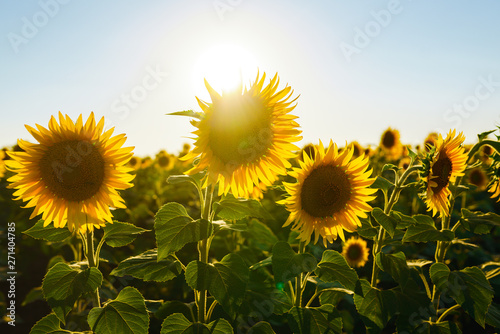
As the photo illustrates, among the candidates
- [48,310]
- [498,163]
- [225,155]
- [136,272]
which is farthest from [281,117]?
[48,310]

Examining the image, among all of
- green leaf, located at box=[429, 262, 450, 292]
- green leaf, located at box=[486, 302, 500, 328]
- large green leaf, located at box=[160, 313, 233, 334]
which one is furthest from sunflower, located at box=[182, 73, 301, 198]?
green leaf, located at box=[486, 302, 500, 328]

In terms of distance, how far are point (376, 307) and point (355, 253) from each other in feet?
7.81

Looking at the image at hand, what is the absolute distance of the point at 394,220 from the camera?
2.44 metres

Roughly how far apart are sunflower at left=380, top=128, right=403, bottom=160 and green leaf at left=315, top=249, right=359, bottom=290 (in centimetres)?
783

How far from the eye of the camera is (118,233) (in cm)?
236

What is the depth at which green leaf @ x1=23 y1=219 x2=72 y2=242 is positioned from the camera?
2268 mm

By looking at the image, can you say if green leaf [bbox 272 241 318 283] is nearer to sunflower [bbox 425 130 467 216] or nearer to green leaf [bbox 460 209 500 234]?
sunflower [bbox 425 130 467 216]

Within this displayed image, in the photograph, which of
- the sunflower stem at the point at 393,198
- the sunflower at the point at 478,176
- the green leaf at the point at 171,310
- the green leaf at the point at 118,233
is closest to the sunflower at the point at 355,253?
the sunflower stem at the point at 393,198

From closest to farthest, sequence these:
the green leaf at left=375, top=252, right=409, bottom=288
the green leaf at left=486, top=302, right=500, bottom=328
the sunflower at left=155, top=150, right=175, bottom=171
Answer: the green leaf at left=375, top=252, right=409, bottom=288 → the green leaf at left=486, top=302, right=500, bottom=328 → the sunflower at left=155, top=150, right=175, bottom=171

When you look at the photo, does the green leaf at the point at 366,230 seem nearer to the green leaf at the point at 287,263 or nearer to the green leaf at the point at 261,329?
the green leaf at the point at 287,263

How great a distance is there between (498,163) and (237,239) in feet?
9.23

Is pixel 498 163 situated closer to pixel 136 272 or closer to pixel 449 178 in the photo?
pixel 449 178

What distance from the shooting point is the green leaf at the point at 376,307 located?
2432mm

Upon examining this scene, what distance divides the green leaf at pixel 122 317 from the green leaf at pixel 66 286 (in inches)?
6.3
